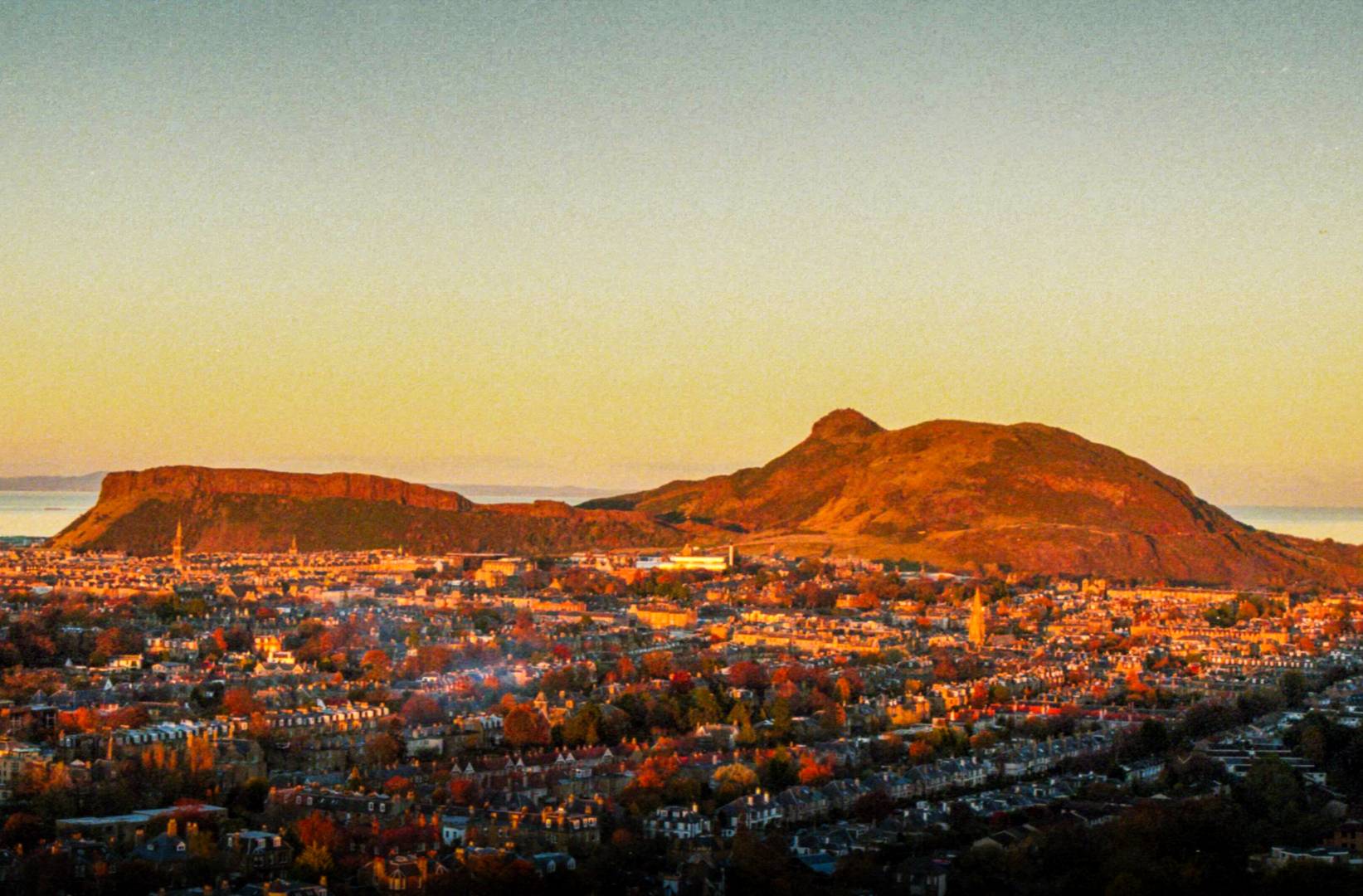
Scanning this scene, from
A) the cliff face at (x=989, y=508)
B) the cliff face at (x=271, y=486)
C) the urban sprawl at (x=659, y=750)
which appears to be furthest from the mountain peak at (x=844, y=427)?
the urban sprawl at (x=659, y=750)

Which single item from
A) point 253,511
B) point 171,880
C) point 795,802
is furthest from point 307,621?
point 253,511

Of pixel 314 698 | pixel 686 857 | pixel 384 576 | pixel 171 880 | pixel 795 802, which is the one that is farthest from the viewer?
pixel 384 576

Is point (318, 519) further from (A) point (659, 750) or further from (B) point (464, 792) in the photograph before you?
(B) point (464, 792)

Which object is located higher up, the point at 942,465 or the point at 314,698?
the point at 942,465

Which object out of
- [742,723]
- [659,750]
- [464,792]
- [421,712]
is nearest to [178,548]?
[421,712]

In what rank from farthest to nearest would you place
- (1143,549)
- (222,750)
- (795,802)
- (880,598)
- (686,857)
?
1. (1143,549)
2. (880,598)
3. (222,750)
4. (795,802)
5. (686,857)

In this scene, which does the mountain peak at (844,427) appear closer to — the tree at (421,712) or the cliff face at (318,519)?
the cliff face at (318,519)

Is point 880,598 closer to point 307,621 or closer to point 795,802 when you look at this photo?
point 307,621
